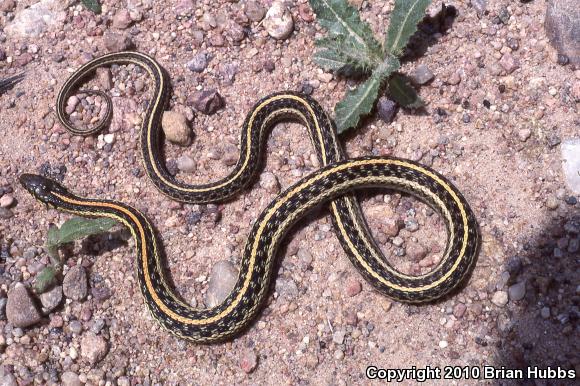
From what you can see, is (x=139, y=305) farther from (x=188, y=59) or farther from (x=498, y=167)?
(x=498, y=167)

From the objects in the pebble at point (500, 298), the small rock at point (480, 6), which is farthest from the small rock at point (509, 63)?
the pebble at point (500, 298)

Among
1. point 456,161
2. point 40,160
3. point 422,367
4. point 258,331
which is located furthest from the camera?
point 40,160

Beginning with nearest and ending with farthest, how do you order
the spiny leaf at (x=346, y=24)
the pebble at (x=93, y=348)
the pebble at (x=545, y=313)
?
the pebble at (x=545, y=313) → the pebble at (x=93, y=348) → the spiny leaf at (x=346, y=24)

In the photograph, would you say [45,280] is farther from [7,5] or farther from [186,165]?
[7,5]

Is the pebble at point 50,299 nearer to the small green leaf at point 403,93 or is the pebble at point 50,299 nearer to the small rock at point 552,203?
the small green leaf at point 403,93

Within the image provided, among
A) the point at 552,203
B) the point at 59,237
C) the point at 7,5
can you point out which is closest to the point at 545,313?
the point at 552,203

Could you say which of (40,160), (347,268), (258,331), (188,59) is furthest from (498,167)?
(40,160)
